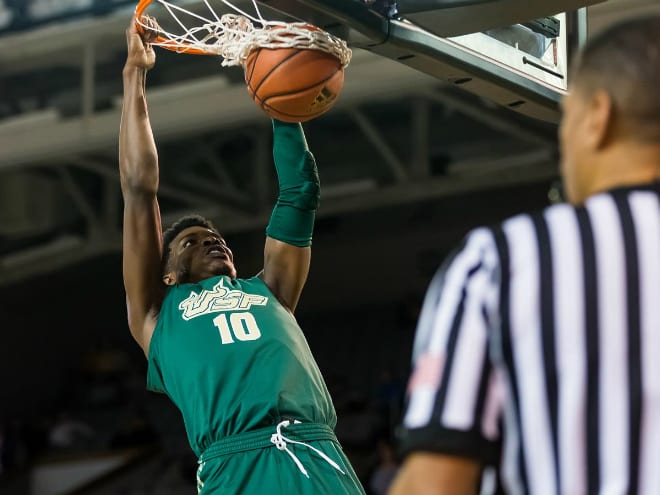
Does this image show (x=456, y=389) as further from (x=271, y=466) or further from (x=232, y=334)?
(x=232, y=334)

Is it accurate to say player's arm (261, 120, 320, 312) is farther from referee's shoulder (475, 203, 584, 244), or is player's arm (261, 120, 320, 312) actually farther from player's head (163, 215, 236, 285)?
referee's shoulder (475, 203, 584, 244)

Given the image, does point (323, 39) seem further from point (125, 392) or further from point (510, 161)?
point (125, 392)

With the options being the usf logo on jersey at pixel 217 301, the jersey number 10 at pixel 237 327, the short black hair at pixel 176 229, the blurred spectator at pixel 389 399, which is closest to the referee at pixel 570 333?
the jersey number 10 at pixel 237 327

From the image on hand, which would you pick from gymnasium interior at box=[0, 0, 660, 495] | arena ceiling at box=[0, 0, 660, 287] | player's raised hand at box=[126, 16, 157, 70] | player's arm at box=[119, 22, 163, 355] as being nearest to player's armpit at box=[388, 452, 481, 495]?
player's arm at box=[119, 22, 163, 355]

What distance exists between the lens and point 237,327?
4.52 m

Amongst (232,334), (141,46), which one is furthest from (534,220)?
(141,46)

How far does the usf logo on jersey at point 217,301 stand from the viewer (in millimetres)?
4594

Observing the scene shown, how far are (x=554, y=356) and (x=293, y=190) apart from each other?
2.86 metres

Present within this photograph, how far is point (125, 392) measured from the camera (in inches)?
799

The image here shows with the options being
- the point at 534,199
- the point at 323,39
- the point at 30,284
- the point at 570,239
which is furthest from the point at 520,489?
the point at 30,284

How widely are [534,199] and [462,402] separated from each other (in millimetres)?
17542

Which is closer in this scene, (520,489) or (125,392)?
(520,489)

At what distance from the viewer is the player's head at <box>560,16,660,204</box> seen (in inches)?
Result: 79.3

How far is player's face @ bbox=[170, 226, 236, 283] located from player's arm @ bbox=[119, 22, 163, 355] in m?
0.15
